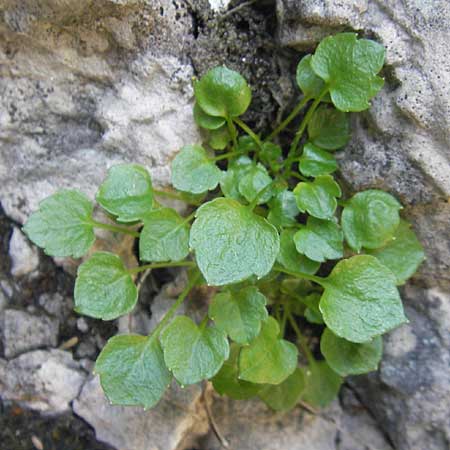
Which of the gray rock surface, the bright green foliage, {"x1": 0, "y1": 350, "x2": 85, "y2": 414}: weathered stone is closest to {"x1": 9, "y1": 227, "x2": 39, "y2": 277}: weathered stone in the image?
the gray rock surface

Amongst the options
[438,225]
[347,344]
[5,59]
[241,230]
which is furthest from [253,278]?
[5,59]

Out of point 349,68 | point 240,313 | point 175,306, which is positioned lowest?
point 175,306

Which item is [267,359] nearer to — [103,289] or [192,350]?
[192,350]

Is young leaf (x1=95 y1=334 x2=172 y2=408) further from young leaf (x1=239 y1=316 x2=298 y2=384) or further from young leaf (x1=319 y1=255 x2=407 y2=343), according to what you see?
young leaf (x1=319 y1=255 x2=407 y2=343)

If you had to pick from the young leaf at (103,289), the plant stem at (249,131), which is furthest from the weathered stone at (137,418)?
the plant stem at (249,131)

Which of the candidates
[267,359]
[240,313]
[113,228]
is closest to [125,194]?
[113,228]
